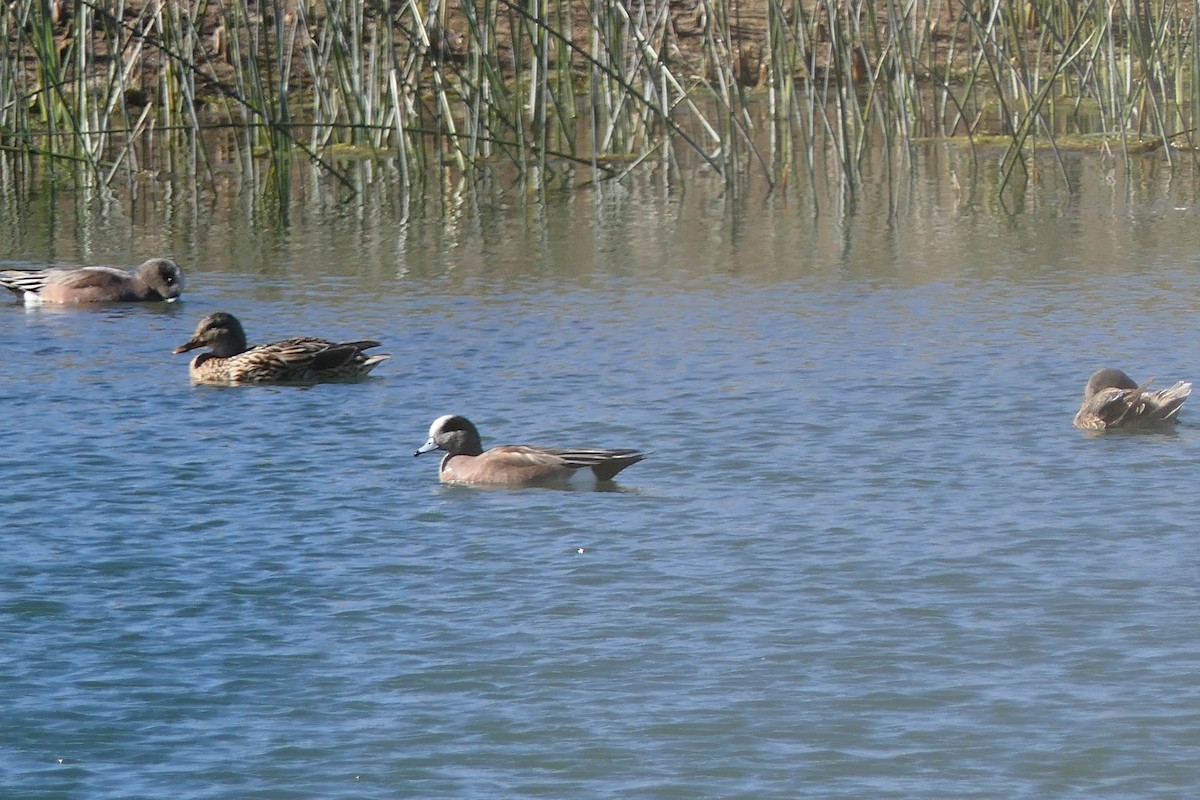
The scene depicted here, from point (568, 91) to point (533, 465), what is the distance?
13738 millimetres

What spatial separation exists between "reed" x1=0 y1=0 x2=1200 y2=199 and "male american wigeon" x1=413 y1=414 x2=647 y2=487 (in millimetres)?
6343

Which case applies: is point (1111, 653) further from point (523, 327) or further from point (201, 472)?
point (523, 327)

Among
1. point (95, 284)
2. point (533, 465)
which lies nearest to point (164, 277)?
point (95, 284)

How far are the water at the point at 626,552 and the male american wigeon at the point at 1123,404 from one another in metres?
0.10

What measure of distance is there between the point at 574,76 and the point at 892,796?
81.6 feet

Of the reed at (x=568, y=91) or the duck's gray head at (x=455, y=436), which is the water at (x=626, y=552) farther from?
the reed at (x=568, y=91)

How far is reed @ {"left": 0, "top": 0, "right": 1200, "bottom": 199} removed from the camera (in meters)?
17.1

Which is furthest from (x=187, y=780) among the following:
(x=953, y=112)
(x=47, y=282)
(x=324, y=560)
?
(x=953, y=112)

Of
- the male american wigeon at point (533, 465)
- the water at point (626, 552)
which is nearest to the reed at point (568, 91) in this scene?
the water at point (626, 552)

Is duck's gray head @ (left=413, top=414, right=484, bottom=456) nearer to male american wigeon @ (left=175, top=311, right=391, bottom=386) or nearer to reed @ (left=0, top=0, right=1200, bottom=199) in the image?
male american wigeon @ (left=175, top=311, right=391, bottom=386)

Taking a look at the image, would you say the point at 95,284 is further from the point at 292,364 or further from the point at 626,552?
the point at 626,552

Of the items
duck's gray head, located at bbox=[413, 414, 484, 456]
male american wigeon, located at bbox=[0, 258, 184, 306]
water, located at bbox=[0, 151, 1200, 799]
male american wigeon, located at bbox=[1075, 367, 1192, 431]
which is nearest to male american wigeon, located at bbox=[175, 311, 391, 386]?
water, located at bbox=[0, 151, 1200, 799]

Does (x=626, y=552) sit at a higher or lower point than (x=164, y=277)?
lower

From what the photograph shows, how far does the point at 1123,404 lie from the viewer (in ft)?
27.8
